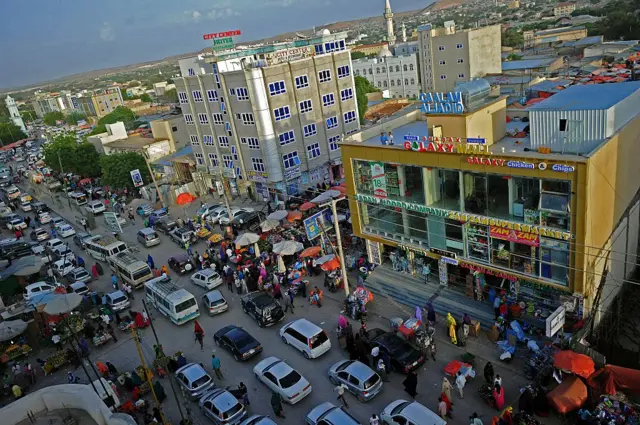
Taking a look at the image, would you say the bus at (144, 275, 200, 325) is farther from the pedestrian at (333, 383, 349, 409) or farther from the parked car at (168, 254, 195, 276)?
the pedestrian at (333, 383, 349, 409)

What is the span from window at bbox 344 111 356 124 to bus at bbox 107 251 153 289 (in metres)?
24.8

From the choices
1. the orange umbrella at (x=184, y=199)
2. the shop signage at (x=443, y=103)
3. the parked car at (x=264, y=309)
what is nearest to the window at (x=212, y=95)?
the orange umbrella at (x=184, y=199)

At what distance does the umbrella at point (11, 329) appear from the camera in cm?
2422

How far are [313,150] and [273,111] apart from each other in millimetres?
5841

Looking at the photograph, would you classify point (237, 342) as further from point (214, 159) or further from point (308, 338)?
point (214, 159)

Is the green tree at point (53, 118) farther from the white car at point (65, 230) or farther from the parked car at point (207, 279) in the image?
the parked car at point (207, 279)

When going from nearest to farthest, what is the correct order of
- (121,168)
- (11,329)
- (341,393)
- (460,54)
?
(341,393) < (11,329) < (121,168) < (460,54)

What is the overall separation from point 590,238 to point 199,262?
2359 centimetres

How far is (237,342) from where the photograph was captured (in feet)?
70.0

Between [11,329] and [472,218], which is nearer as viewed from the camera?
[472,218]

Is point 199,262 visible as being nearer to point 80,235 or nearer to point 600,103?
point 80,235

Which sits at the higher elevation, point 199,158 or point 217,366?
point 199,158

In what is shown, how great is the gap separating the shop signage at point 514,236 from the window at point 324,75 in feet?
92.6

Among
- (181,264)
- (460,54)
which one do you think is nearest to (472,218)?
(181,264)
